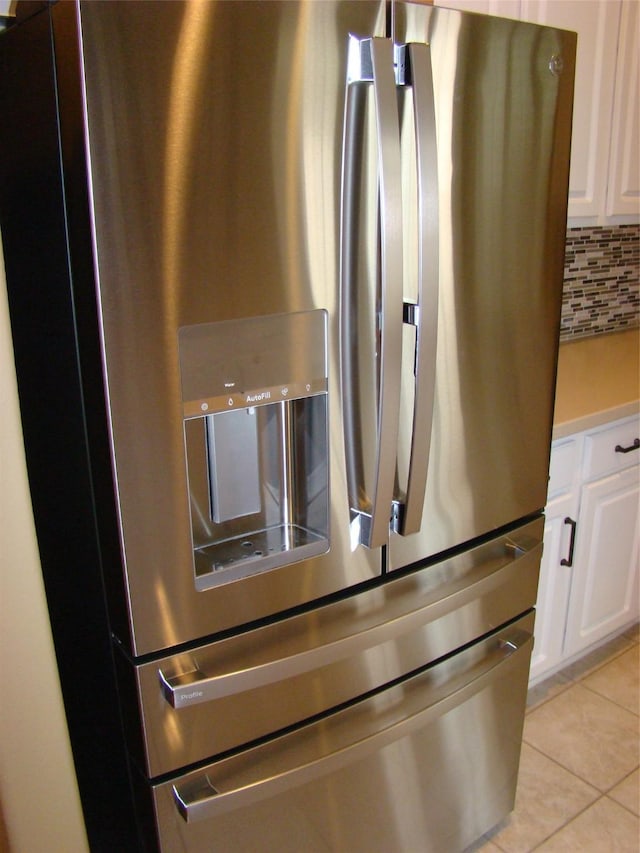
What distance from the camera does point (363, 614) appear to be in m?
1.17

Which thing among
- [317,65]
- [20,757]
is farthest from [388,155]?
[20,757]

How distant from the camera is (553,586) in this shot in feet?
6.28

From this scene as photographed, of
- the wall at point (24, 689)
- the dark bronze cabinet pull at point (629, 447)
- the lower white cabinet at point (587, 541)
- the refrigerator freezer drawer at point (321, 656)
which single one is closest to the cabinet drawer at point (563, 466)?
the lower white cabinet at point (587, 541)

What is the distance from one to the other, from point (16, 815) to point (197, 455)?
65 cm

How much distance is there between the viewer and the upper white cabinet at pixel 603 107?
182 cm

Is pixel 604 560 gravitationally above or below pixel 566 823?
above

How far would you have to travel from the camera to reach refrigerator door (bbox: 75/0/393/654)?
2.56ft

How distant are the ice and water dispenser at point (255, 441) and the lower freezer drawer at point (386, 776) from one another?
32 cm

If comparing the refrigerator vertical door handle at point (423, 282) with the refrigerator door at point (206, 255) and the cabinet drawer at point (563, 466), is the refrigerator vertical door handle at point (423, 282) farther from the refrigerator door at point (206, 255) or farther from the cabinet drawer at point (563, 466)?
the cabinet drawer at point (563, 466)

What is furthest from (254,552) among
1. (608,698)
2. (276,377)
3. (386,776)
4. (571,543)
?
(608,698)

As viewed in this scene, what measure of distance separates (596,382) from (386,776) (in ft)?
4.19

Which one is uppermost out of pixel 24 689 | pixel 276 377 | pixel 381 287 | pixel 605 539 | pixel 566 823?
pixel 381 287

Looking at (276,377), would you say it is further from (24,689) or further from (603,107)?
(603,107)

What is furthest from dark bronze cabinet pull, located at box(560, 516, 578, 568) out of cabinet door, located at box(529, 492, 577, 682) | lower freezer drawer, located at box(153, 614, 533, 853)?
lower freezer drawer, located at box(153, 614, 533, 853)
